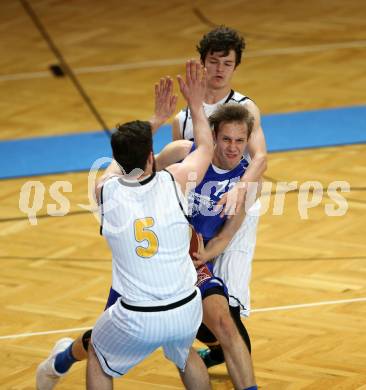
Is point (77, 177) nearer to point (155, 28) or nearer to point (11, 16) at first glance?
point (155, 28)

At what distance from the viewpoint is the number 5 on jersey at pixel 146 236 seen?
457 centimetres

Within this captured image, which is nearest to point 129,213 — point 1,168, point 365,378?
point 365,378

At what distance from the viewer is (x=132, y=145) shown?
4500mm

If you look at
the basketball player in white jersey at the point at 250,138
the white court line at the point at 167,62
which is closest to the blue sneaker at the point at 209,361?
the basketball player in white jersey at the point at 250,138

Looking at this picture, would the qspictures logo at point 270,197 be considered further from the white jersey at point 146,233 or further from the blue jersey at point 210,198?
the white jersey at point 146,233

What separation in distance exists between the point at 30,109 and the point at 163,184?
676 centimetres

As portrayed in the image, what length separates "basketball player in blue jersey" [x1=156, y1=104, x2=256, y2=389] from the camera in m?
5.26

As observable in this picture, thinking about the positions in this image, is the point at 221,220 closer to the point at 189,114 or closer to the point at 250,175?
the point at 250,175

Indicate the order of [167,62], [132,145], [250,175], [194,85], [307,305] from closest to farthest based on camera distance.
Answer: [132,145], [194,85], [250,175], [307,305], [167,62]

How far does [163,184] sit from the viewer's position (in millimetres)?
4641

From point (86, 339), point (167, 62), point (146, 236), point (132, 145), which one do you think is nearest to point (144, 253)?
point (146, 236)

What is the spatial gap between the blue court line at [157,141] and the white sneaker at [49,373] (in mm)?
3969

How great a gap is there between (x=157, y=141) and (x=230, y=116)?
185 inches

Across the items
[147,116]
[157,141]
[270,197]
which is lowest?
[270,197]
